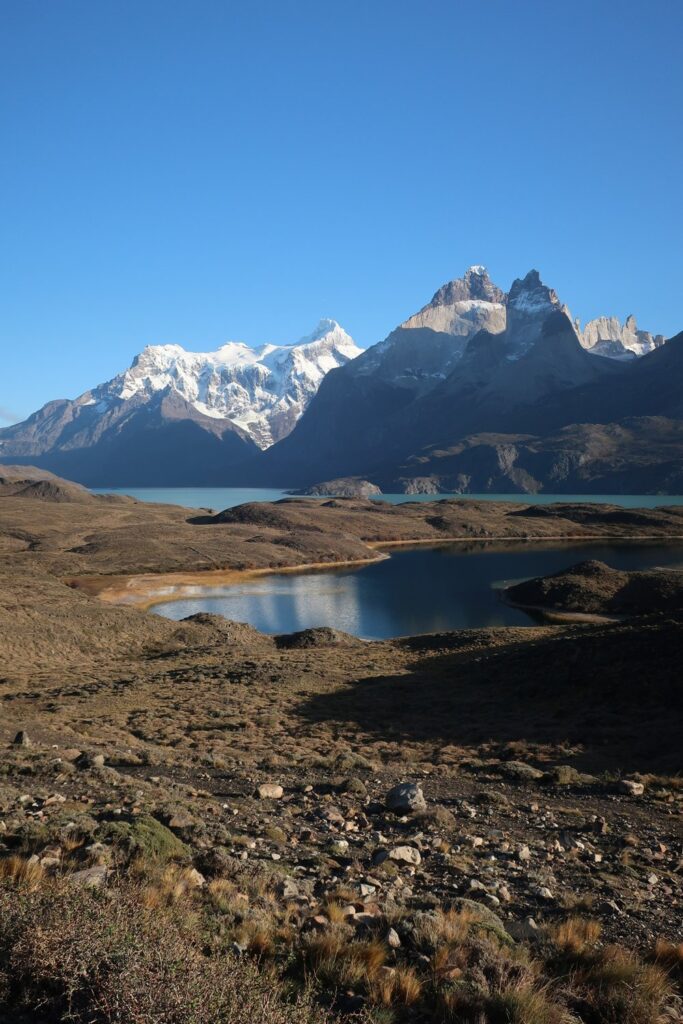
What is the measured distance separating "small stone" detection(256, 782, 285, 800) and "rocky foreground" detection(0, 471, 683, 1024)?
71 millimetres

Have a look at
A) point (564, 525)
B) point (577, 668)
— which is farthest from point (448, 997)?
point (564, 525)

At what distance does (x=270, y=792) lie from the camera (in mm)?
16922

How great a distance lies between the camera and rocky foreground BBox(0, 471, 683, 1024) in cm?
698

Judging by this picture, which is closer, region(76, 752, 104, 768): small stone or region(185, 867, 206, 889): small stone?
region(185, 867, 206, 889): small stone

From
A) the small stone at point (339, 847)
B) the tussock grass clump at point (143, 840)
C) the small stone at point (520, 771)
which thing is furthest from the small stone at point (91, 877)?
the small stone at point (520, 771)

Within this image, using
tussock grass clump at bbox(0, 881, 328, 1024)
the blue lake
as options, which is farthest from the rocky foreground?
the blue lake

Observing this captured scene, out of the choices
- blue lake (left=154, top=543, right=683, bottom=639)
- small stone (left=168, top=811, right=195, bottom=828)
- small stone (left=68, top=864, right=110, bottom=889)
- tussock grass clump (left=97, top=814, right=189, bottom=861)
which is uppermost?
small stone (left=68, top=864, right=110, bottom=889)

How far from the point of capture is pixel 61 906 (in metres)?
7.21

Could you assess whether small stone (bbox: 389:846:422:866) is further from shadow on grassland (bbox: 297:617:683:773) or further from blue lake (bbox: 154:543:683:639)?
blue lake (bbox: 154:543:683:639)

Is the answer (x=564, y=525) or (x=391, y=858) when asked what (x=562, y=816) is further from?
(x=564, y=525)

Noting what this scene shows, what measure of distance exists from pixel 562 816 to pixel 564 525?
171439 millimetres

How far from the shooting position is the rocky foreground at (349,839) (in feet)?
22.9

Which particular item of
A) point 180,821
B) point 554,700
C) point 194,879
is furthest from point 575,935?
point 554,700

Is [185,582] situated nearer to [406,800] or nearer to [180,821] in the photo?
[406,800]
